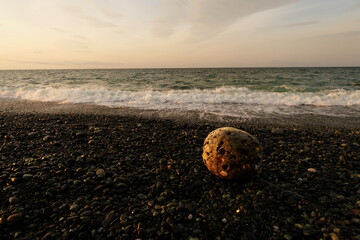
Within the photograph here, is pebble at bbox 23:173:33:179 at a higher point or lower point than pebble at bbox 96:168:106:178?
higher

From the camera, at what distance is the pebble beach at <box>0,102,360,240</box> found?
7.02 feet

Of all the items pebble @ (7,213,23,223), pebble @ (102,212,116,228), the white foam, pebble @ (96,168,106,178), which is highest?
the white foam

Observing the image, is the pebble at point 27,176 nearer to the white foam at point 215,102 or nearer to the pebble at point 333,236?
the pebble at point 333,236

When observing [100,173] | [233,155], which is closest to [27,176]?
[100,173]

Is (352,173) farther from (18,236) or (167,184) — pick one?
(18,236)

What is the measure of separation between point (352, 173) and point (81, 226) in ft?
13.7

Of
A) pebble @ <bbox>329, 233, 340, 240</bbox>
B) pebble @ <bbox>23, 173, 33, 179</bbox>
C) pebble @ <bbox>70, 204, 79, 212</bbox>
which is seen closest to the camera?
pebble @ <bbox>329, 233, 340, 240</bbox>

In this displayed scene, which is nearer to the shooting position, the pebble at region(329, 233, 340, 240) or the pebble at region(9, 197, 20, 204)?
the pebble at region(329, 233, 340, 240)

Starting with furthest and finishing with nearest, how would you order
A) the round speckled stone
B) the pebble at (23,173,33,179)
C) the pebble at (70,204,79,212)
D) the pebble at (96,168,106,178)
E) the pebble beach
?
the pebble at (96,168,106,178) < the pebble at (23,173,33,179) < the round speckled stone < the pebble at (70,204,79,212) < the pebble beach

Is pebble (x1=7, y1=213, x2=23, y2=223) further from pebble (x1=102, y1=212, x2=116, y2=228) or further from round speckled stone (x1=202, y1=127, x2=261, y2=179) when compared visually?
round speckled stone (x1=202, y1=127, x2=261, y2=179)

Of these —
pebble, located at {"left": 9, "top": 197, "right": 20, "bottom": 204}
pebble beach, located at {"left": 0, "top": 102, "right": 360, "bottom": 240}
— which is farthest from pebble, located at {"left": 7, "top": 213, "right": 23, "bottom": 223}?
pebble, located at {"left": 9, "top": 197, "right": 20, "bottom": 204}

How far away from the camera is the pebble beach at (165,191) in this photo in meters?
2.14

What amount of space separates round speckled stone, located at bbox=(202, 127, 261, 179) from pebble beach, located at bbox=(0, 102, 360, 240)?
0.20 meters

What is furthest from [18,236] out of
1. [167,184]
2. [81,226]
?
[167,184]
